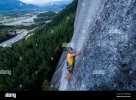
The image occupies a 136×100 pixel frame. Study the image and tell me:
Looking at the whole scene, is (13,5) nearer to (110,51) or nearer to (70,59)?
(70,59)

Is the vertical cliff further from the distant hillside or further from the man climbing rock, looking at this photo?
the distant hillside

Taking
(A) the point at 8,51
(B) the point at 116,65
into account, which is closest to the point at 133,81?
(B) the point at 116,65

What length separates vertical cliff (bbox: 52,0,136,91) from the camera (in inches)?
154

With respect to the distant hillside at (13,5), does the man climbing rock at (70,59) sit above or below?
below

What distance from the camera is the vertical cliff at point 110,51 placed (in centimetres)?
392

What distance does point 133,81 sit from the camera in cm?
388

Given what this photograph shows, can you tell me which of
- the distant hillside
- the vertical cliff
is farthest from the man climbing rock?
the distant hillside

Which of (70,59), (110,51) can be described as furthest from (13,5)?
(110,51)

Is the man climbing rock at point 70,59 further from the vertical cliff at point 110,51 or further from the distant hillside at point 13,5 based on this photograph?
the distant hillside at point 13,5

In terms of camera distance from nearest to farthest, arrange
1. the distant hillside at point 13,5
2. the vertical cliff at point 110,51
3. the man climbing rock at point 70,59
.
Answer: the vertical cliff at point 110,51 → the man climbing rock at point 70,59 → the distant hillside at point 13,5

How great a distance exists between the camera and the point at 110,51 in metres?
4.03

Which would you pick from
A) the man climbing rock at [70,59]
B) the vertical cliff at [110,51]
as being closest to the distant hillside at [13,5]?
the man climbing rock at [70,59]

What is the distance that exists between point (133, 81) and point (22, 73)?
2649 millimetres

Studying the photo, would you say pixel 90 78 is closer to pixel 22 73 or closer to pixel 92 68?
pixel 92 68
